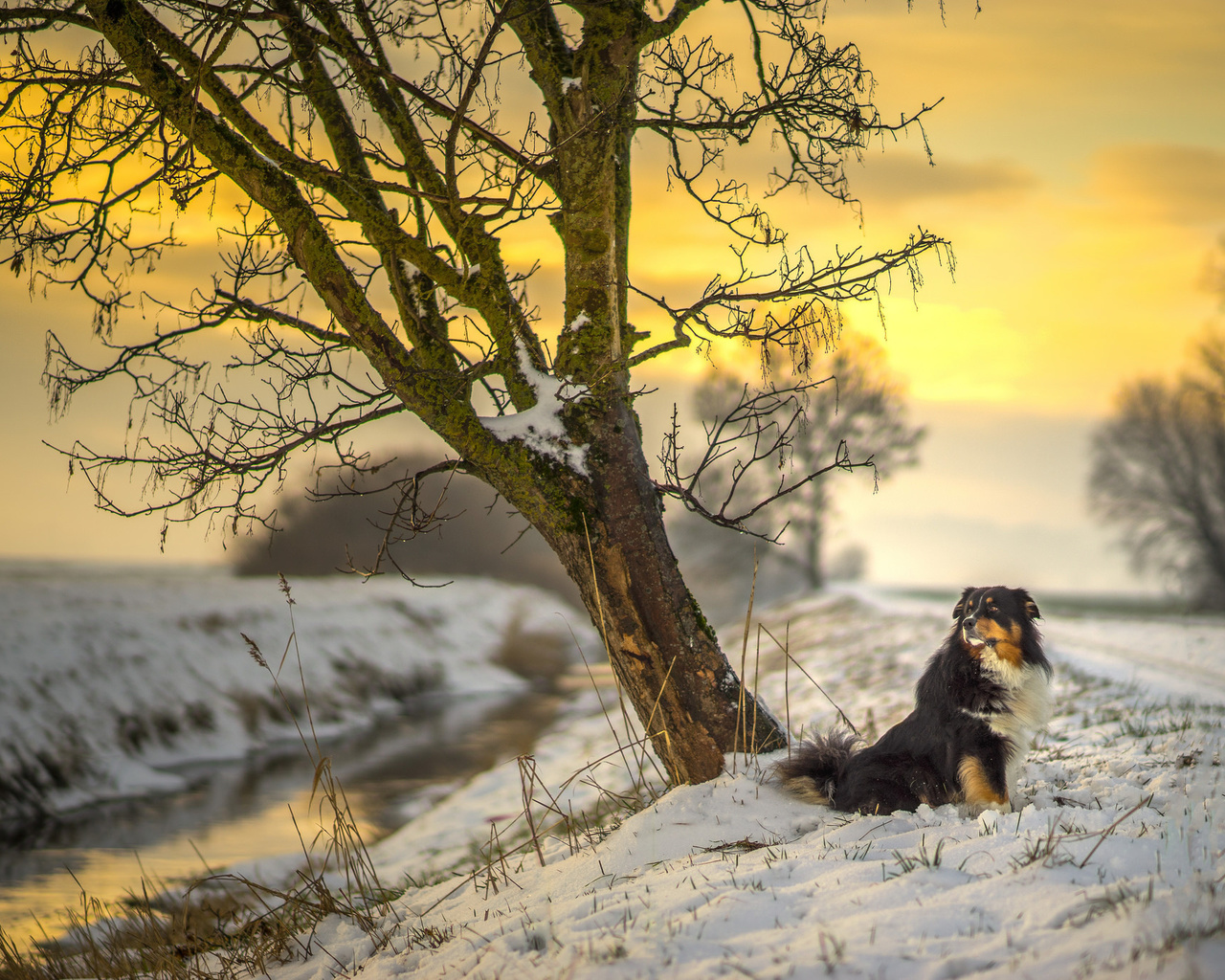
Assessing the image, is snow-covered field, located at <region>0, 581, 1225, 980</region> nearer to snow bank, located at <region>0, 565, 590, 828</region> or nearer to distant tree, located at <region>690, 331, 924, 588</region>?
snow bank, located at <region>0, 565, 590, 828</region>

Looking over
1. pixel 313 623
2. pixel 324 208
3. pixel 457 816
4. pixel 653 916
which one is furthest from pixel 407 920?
pixel 313 623

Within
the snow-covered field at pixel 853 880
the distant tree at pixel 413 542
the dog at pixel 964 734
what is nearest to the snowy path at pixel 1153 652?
the snow-covered field at pixel 853 880

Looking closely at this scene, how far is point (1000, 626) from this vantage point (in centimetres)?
426

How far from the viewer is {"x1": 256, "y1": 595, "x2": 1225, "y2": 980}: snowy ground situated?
248cm

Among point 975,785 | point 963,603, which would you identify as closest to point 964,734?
point 975,785

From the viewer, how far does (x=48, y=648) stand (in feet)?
40.9

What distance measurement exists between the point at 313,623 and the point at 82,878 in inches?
408

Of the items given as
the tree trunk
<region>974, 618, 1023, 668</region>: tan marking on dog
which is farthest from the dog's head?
the tree trunk

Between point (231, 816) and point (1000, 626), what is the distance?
9054 mm

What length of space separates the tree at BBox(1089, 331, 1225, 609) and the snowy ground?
2111cm

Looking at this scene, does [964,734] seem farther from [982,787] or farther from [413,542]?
[413,542]

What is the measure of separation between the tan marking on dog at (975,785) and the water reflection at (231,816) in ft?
13.7

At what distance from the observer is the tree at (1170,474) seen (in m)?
22.7

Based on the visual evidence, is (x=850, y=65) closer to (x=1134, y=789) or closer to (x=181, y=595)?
(x=1134, y=789)
